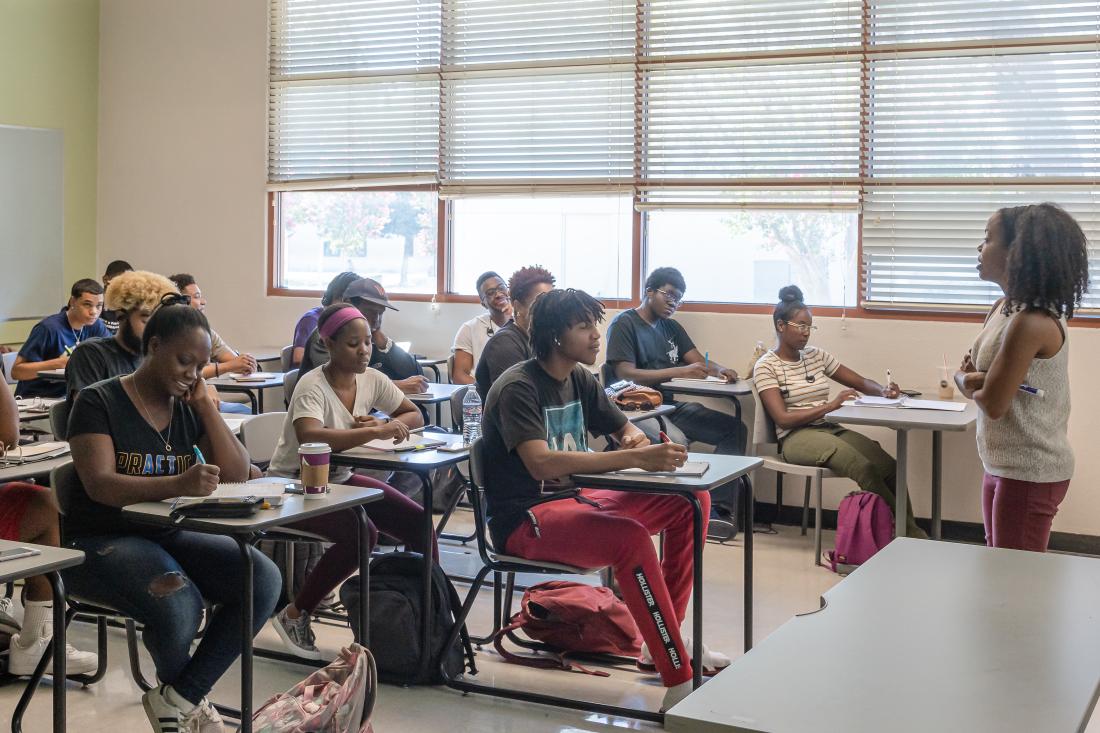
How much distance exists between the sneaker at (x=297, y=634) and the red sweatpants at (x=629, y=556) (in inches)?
33.5

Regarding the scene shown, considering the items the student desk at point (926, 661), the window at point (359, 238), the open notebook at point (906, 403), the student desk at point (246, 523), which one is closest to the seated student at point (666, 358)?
the open notebook at point (906, 403)

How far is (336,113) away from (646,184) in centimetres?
222

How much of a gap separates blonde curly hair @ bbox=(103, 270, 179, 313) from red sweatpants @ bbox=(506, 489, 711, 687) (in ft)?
4.69

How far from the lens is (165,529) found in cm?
313

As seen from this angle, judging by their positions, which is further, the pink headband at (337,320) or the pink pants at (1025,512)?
the pink headband at (337,320)

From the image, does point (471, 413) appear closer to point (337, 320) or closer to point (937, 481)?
point (337, 320)

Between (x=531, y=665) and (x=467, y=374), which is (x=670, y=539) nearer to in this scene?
(x=531, y=665)

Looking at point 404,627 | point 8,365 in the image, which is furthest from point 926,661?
point 8,365

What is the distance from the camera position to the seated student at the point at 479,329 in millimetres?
6562

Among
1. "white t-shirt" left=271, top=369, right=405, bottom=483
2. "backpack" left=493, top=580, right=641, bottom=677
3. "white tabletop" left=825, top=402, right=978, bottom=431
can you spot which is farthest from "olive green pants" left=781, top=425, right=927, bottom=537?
"white t-shirt" left=271, top=369, right=405, bottom=483

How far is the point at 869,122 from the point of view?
20.5 ft

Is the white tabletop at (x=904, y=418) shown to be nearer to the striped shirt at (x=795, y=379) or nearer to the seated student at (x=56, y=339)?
the striped shirt at (x=795, y=379)

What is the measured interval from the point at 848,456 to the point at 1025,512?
92.3 inches

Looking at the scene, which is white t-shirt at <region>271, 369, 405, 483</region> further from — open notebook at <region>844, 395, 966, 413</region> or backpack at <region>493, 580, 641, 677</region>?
open notebook at <region>844, 395, 966, 413</region>
